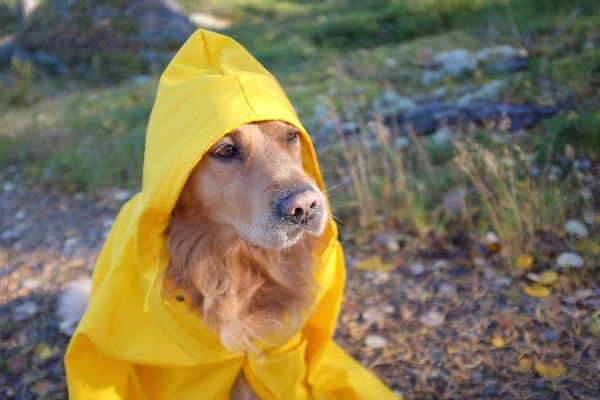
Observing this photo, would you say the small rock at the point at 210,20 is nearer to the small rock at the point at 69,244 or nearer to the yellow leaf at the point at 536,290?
the small rock at the point at 69,244

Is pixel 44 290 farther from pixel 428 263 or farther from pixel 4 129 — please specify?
pixel 4 129

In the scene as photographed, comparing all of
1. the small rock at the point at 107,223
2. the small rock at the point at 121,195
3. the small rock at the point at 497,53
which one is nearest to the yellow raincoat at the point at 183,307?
the small rock at the point at 107,223

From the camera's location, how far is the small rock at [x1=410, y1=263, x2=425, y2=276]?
316 centimetres

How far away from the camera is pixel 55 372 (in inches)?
106

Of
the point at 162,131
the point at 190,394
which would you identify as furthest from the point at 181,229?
the point at 190,394

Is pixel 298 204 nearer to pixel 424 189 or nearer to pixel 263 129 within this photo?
pixel 263 129

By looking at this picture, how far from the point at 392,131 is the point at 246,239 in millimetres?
2796

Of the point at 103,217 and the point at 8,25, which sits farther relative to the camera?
the point at 8,25

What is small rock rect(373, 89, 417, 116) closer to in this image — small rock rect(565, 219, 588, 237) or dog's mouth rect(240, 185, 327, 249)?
small rock rect(565, 219, 588, 237)

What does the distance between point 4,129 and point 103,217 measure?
278 cm

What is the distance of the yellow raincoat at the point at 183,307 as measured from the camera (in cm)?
192

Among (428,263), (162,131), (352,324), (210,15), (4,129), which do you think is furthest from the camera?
(210,15)

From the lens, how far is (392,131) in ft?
15.0

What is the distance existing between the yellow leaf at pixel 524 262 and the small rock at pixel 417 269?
1.82 ft
